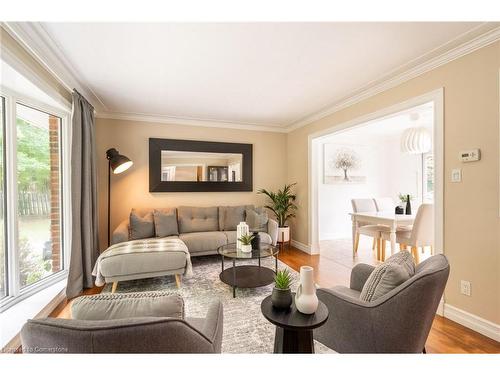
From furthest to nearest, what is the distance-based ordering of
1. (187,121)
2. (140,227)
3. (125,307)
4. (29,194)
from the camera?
(187,121) → (140,227) → (29,194) → (125,307)

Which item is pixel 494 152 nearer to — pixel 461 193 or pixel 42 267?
pixel 461 193

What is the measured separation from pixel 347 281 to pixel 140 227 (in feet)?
9.42

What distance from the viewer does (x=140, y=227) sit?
135 inches

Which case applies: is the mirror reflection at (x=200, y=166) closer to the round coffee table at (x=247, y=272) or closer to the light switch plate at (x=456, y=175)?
the round coffee table at (x=247, y=272)

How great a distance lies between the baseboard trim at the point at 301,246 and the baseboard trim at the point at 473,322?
2.18 m

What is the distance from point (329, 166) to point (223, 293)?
3.93m

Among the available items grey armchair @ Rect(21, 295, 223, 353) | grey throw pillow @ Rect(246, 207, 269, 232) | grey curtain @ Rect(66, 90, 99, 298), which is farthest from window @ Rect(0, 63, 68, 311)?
grey throw pillow @ Rect(246, 207, 269, 232)

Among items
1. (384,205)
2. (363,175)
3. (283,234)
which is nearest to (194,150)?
(283,234)

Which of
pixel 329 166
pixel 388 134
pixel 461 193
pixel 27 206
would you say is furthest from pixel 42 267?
pixel 388 134

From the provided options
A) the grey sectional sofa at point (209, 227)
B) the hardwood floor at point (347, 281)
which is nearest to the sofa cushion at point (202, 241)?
the grey sectional sofa at point (209, 227)

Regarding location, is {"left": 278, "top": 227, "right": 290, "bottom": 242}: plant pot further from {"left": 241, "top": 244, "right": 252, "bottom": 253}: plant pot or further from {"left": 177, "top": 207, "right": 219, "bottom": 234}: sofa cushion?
{"left": 241, "top": 244, "right": 252, "bottom": 253}: plant pot

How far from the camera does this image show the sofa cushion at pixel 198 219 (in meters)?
3.80

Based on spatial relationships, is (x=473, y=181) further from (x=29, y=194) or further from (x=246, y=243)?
(x=29, y=194)

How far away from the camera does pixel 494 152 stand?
6.05ft
